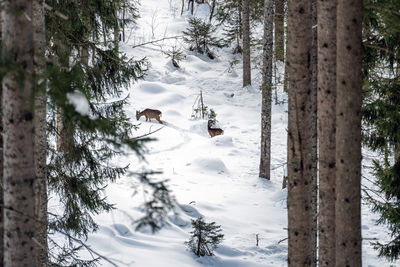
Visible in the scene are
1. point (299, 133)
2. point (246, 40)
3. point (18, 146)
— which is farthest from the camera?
point (246, 40)

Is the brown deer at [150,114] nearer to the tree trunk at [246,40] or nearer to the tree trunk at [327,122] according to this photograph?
Result: the tree trunk at [246,40]

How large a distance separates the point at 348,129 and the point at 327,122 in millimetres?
581

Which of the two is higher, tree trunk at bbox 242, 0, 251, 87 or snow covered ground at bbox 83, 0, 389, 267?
tree trunk at bbox 242, 0, 251, 87

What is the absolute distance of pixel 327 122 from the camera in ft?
16.0

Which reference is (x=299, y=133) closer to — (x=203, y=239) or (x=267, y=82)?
(x=203, y=239)

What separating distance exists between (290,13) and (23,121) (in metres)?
3.03

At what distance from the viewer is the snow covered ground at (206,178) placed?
8.43 m

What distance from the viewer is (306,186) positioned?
4.83 metres

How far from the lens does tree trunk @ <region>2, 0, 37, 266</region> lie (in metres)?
2.93

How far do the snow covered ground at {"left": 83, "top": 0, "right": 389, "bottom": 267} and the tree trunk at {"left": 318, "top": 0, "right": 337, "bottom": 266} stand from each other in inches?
63.4

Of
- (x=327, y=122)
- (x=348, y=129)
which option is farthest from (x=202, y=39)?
(x=348, y=129)

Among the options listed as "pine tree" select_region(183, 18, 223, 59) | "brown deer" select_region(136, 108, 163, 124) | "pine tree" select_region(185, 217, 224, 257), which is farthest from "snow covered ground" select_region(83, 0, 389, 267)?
"pine tree" select_region(183, 18, 223, 59)

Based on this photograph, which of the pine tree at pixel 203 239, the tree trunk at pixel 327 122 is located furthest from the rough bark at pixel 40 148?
the pine tree at pixel 203 239

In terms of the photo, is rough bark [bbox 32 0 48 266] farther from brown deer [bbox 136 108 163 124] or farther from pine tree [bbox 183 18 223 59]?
pine tree [bbox 183 18 223 59]
